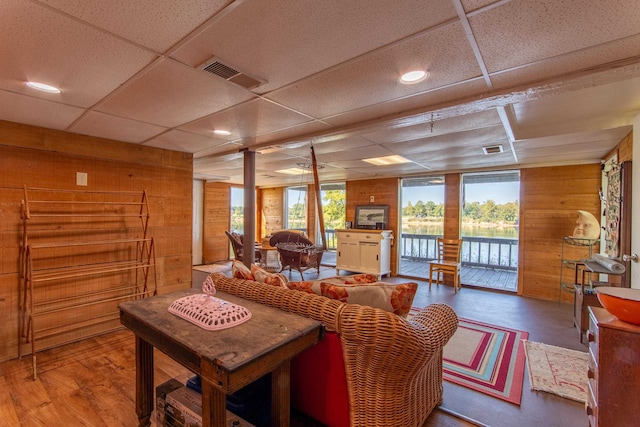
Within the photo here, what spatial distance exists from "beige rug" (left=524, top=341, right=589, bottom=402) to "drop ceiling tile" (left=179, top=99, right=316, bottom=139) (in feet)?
9.23

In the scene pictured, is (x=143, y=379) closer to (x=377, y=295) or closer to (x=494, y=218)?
(x=377, y=295)

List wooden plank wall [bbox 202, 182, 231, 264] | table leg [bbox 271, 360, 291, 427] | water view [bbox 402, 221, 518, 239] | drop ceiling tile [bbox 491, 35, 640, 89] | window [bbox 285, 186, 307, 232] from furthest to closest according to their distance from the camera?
1. window [bbox 285, 186, 307, 232]
2. wooden plank wall [bbox 202, 182, 231, 264]
3. water view [bbox 402, 221, 518, 239]
4. table leg [bbox 271, 360, 291, 427]
5. drop ceiling tile [bbox 491, 35, 640, 89]

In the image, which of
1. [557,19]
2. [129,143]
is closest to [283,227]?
[129,143]

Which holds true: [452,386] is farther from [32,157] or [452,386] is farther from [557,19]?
[32,157]

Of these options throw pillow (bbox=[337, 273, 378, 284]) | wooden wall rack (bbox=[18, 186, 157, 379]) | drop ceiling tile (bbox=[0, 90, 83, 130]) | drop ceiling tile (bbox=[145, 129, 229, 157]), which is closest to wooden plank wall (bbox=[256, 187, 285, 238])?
drop ceiling tile (bbox=[145, 129, 229, 157])

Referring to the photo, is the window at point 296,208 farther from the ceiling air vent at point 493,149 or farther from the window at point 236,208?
the ceiling air vent at point 493,149

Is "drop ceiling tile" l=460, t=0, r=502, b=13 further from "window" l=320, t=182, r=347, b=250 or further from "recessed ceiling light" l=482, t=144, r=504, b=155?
"window" l=320, t=182, r=347, b=250

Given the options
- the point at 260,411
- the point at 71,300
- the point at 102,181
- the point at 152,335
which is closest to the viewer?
the point at 152,335

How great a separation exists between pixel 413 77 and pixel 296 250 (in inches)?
157

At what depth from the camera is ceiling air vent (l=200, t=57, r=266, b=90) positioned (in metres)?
1.55

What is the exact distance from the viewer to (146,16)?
3.90 ft

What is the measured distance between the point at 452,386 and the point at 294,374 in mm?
1314

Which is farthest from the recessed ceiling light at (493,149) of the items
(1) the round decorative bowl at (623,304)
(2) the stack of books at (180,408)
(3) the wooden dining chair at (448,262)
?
(2) the stack of books at (180,408)

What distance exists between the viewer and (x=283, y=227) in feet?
27.7
